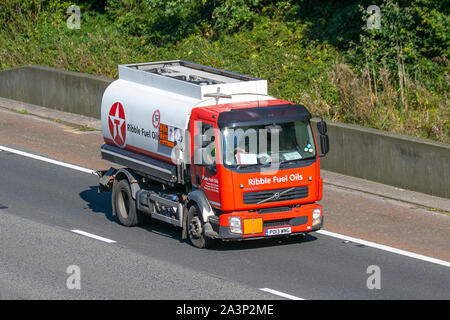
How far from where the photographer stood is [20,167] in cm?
2183

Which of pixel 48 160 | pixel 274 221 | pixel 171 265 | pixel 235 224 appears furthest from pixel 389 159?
pixel 48 160

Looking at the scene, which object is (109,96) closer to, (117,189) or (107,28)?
(117,189)

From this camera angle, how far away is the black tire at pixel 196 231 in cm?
1577

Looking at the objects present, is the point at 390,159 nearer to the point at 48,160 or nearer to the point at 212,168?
the point at 212,168

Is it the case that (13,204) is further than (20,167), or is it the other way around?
(20,167)

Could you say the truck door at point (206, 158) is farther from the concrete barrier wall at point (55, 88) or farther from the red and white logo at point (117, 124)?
the concrete barrier wall at point (55, 88)

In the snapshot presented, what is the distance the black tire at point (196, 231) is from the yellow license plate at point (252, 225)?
778mm

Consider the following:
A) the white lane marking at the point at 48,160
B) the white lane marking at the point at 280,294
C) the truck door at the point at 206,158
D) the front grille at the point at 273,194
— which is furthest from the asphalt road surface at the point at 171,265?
the white lane marking at the point at 48,160

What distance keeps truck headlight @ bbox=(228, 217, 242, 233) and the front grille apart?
0.32 meters

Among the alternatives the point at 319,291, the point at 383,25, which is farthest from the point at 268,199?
the point at 383,25

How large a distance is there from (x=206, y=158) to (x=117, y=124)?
2680 mm

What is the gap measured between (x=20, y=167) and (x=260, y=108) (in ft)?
27.1

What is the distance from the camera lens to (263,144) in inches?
606

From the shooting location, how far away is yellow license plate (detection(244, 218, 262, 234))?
15305mm
